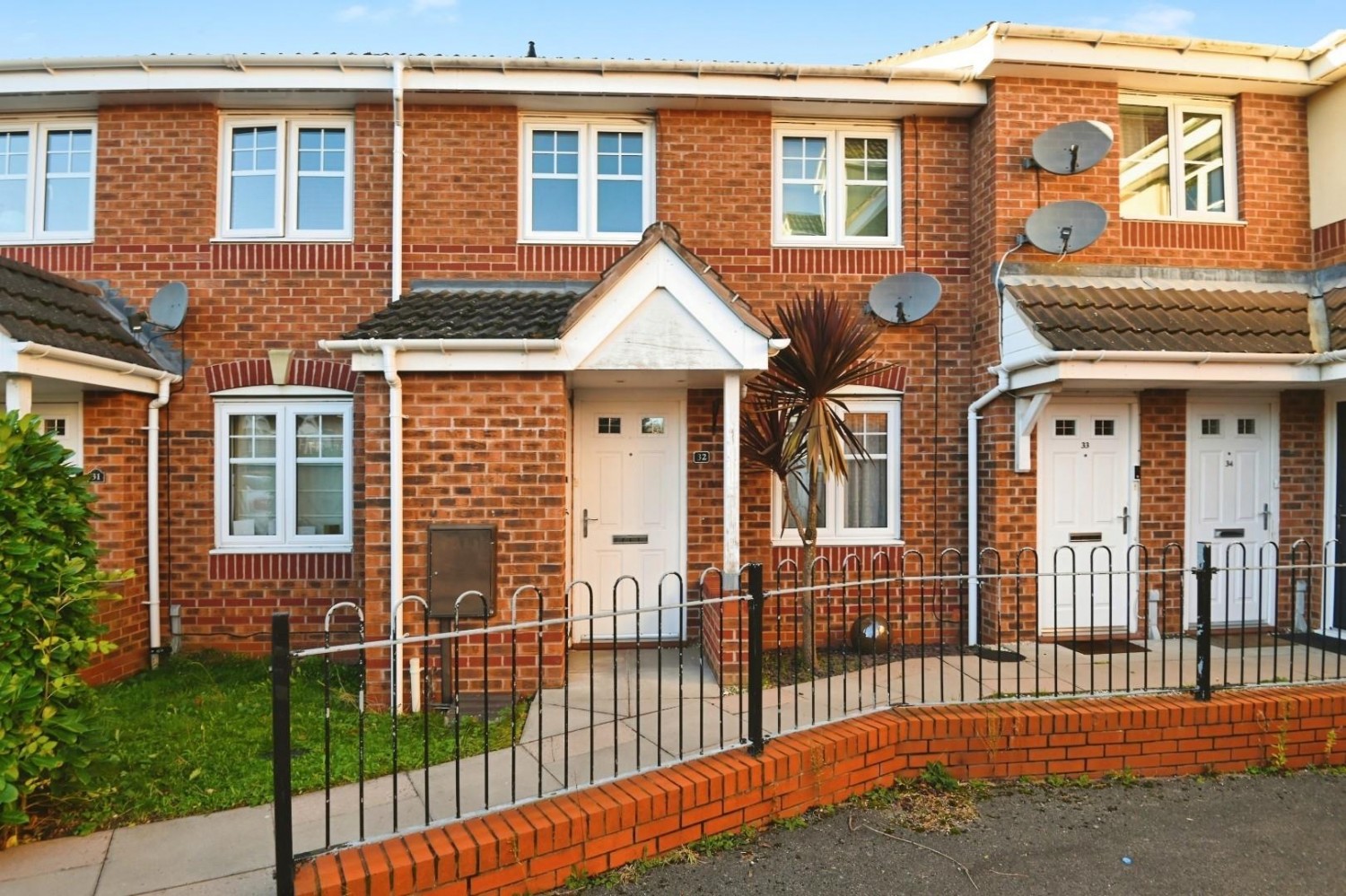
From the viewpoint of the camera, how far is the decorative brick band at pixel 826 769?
3.25 m

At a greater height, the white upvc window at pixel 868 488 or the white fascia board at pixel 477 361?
the white fascia board at pixel 477 361

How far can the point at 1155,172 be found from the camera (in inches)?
301

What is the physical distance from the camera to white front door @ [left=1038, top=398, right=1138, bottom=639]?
282 inches

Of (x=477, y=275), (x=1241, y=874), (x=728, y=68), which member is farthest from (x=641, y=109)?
(x=1241, y=874)

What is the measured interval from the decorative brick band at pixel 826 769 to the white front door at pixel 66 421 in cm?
550

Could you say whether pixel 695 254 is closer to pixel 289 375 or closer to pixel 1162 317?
pixel 289 375

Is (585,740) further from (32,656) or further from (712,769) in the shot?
(32,656)

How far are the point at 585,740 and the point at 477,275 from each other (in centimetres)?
464

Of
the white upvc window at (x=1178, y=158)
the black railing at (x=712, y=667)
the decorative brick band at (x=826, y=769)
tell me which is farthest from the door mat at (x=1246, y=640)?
the white upvc window at (x=1178, y=158)

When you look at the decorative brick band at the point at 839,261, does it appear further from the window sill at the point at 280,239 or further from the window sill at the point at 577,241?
the window sill at the point at 280,239

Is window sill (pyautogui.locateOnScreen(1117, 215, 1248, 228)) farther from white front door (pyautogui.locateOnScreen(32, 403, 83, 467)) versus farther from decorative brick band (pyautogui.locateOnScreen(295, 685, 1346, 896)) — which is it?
white front door (pyautogui.locateOnScreen(32, 403, 83, 467))

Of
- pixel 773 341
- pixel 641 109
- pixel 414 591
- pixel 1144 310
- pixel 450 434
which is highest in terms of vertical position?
pixel 641 109

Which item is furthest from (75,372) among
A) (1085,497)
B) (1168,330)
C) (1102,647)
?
(1168,330)

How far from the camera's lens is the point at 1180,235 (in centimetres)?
747
